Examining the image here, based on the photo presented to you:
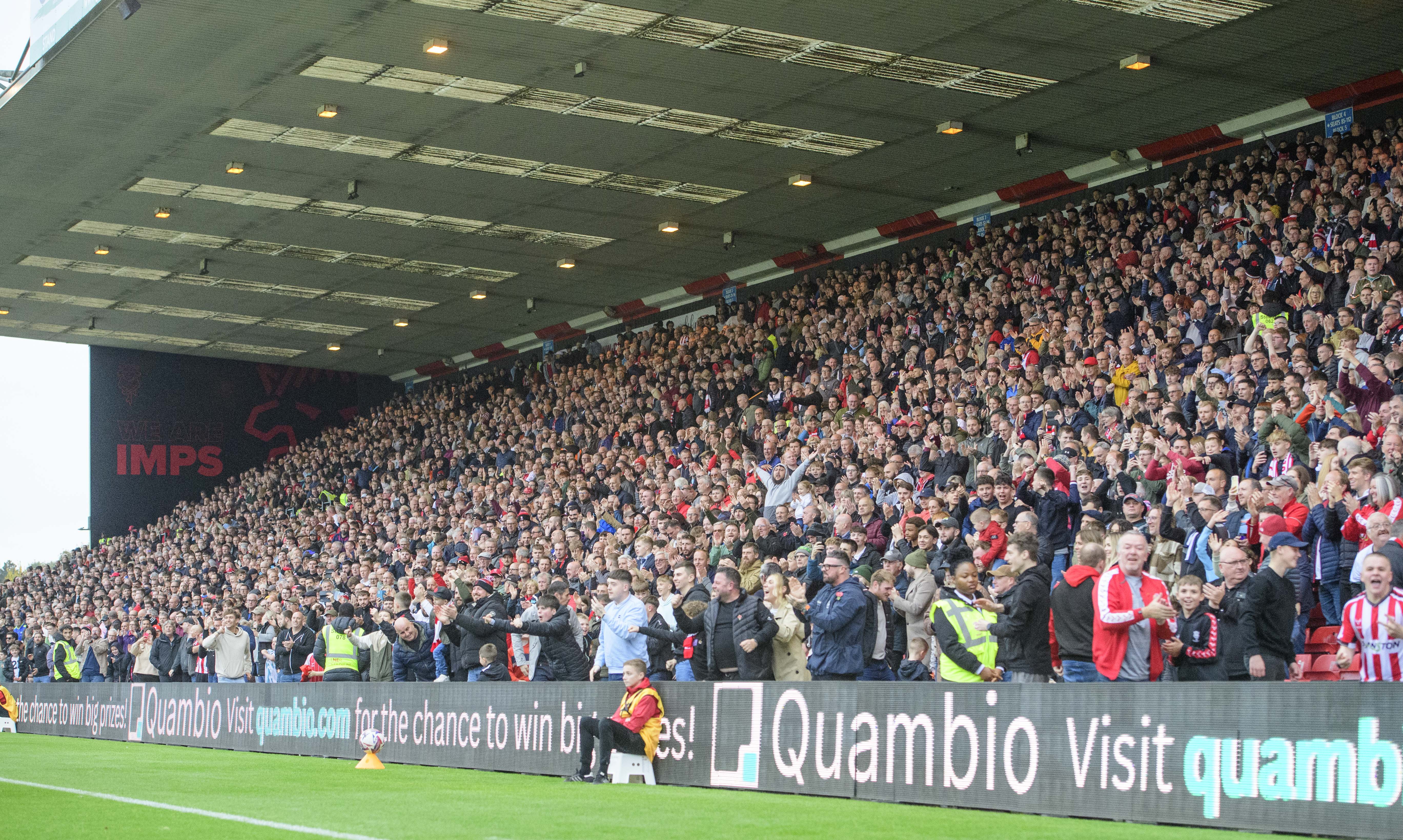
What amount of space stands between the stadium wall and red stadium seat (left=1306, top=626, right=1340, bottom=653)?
314 centimetres

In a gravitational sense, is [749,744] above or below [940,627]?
below

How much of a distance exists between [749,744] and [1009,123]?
11.4 meters

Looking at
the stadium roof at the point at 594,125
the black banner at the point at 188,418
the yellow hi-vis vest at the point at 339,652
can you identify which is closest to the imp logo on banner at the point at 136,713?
the yellow hi-vis vest at the point at 339,652

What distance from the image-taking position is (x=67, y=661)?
30062 mm

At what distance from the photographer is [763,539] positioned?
1784 cm

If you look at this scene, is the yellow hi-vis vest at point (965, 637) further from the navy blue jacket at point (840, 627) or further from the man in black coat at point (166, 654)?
the man in black coat at point (166, 654)

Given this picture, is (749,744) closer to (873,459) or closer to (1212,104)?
(873,459)

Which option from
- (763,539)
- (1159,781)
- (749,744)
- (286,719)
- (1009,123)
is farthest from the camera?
(1009,123)

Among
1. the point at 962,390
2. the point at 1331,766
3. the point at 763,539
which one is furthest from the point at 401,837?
the point at 962,390

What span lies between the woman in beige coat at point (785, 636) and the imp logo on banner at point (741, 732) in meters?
0.68

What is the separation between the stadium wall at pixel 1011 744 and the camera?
8.13 metres

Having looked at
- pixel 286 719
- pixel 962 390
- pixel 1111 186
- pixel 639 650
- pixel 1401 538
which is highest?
pixel 1111 186

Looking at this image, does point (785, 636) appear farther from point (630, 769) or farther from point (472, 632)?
point (472, 632)

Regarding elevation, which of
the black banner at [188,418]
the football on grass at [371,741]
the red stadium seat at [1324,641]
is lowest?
the football on grass at [371,741]
